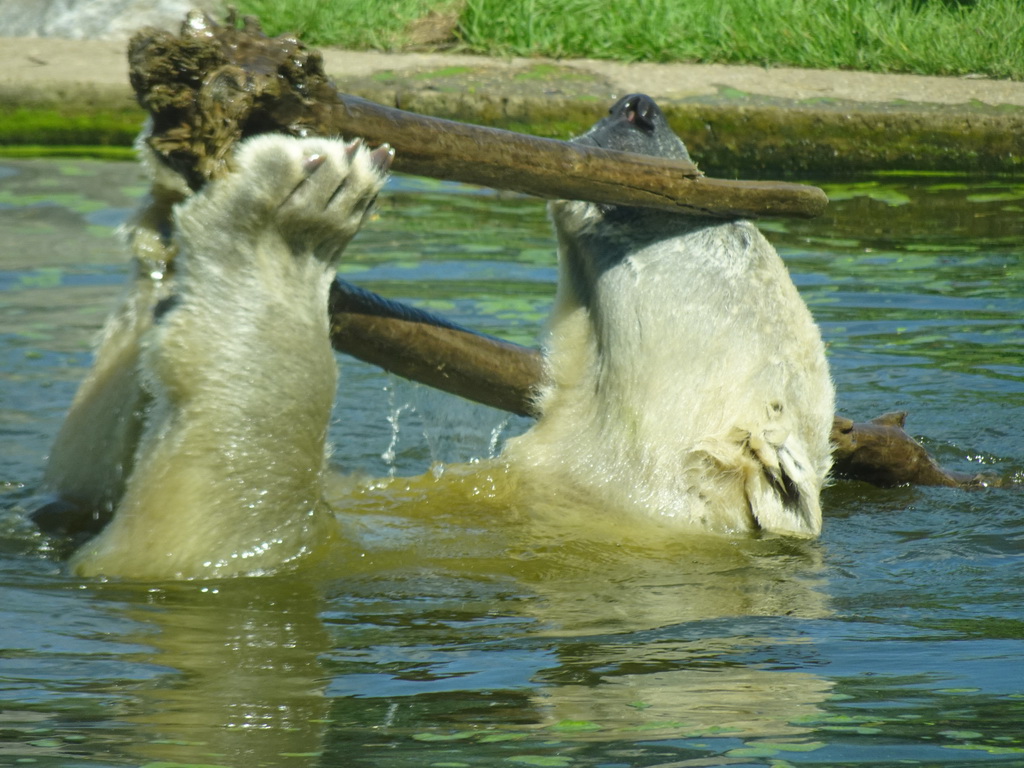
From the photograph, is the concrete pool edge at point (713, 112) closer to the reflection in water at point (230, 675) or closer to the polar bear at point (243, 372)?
the polar bear at point (243, 372)

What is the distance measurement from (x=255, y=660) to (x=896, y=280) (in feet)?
15.8

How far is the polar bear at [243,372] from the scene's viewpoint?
2.71 metres

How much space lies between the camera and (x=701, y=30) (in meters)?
10.0

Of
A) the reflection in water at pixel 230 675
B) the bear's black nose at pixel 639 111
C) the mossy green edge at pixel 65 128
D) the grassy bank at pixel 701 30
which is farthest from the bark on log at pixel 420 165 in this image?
the grassy bank at pixel 701 30

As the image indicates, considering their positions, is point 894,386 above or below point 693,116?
below

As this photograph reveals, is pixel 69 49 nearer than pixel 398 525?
No

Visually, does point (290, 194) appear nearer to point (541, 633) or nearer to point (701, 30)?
point (541, 633)

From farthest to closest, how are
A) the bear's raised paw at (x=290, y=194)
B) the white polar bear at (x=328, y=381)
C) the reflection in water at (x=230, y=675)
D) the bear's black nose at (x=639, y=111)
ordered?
the bear's black nose at (x=639, y=111)
the white polar bear at (x=328, y=381)
the bear's raised paw at (x=290, y=194)
the reflection in water at (x=230, y=675)

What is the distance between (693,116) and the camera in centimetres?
857

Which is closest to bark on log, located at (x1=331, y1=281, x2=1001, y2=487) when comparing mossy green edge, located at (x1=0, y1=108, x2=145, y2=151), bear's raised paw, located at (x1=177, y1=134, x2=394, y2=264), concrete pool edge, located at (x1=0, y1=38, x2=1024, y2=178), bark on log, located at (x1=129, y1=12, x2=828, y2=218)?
bark on log, located at (x1=129, y1=12, x2=828, y2=218)

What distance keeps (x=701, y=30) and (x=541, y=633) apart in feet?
26.4

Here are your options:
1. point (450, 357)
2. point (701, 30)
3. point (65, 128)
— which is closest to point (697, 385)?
point (450, 357)

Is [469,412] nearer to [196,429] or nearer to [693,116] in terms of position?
[196,429]

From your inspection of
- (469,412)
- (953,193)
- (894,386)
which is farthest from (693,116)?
(469,412)
